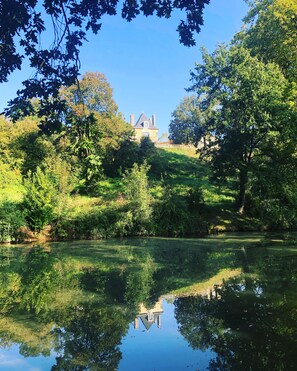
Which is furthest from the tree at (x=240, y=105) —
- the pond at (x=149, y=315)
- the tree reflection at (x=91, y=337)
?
the tree reflection at (x=91, y=337)

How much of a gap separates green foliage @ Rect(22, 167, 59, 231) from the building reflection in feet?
41.5

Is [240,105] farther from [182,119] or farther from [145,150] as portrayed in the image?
[182,119]

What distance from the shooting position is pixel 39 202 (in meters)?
18.0

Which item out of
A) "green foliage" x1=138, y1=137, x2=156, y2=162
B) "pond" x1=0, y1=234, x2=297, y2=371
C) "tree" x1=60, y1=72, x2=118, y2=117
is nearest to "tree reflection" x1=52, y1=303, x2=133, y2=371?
"pond" x1=0, y1=234, x2=297, y2=371

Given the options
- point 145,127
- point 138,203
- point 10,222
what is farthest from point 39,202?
point 145,127

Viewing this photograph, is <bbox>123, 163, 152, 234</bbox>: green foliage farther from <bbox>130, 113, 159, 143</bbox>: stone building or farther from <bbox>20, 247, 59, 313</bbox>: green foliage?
<bbox>130, 113, 159, 143</bbox>: stone building

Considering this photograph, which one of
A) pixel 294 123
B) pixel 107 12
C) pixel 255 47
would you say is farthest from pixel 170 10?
pixel 255 47

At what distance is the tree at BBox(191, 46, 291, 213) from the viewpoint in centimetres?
2075

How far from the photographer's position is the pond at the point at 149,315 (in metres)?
4.25

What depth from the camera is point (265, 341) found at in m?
4.57

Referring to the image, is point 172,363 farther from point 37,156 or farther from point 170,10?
point 37,156

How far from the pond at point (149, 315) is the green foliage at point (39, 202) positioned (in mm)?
6979

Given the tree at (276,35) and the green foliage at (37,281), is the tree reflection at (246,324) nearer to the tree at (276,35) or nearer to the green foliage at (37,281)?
the green foliage at (37,281)

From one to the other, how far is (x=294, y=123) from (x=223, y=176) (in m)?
6.34
